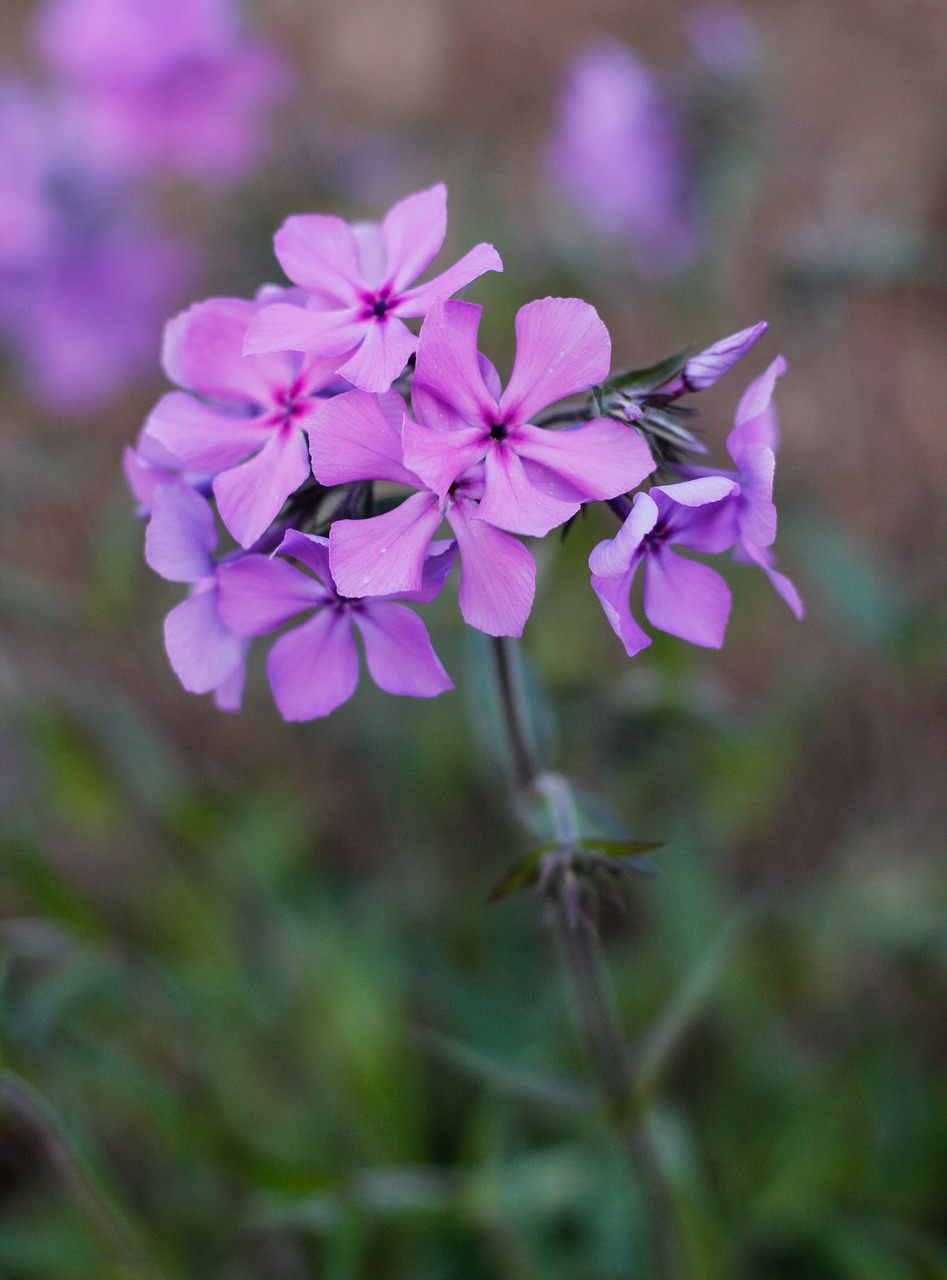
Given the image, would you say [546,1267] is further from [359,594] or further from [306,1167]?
[359,594]

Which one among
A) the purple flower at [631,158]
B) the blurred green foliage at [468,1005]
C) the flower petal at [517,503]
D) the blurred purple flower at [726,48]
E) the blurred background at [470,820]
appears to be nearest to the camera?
the flower petal at [517,503]

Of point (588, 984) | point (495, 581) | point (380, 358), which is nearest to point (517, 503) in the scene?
point (495, 581)

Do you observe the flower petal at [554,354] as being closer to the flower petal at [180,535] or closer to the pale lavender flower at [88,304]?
the flower petal at [180,535]

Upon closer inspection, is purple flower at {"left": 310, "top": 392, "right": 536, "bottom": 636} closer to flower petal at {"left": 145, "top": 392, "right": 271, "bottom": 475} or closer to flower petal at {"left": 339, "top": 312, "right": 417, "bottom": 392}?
flower petal at {"left": 339, "top": 312, "right": 417, "bottom": 392}

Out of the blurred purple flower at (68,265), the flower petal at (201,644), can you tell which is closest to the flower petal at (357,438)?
the flower petal at (201,644)

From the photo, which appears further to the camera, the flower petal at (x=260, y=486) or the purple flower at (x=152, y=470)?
the purple flower at (x=152, y=470)

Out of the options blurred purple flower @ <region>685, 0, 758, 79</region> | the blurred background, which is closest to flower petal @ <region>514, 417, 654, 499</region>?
the blurred background

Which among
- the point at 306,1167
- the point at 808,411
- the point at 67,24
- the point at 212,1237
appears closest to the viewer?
the point at 306,1167

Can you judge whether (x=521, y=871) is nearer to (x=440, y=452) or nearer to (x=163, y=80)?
(x=440, y=452)

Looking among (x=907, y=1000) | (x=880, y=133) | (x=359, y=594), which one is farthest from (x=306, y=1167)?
(x=880, y=133)
